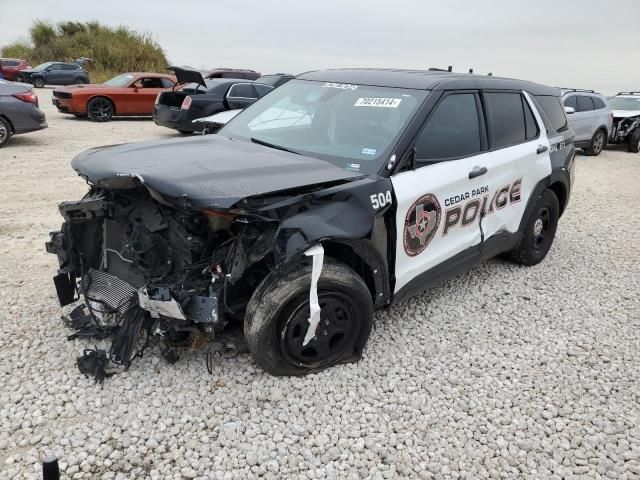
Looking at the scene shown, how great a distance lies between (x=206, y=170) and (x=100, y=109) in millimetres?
13731

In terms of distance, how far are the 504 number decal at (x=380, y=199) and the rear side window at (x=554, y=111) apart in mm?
2596

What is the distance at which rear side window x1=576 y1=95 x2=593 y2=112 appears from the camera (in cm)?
1280

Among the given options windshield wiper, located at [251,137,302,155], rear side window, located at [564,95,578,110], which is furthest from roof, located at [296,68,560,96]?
rear side window, located at [564,95,578,110]

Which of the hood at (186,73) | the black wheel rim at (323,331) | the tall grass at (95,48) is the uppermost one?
the tall grass at (95,48)

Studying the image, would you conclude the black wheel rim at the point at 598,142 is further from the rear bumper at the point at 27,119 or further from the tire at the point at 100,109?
the tire at the point at 100,109

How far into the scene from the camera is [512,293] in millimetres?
4488

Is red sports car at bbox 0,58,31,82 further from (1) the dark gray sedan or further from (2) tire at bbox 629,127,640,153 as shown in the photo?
(2) tire at bbox 629,127,640,153

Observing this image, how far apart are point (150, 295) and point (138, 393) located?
608 millimetres

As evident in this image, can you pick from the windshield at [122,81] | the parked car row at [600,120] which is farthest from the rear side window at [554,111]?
the windshield at [122,81]

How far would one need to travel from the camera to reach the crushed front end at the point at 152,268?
276cm

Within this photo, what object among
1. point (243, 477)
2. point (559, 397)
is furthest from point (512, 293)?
point (243, 477)

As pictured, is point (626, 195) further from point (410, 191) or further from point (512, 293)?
point (410, 191)

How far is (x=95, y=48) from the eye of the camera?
112ft

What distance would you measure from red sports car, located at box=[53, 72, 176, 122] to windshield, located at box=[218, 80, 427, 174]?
12220 millimetres
